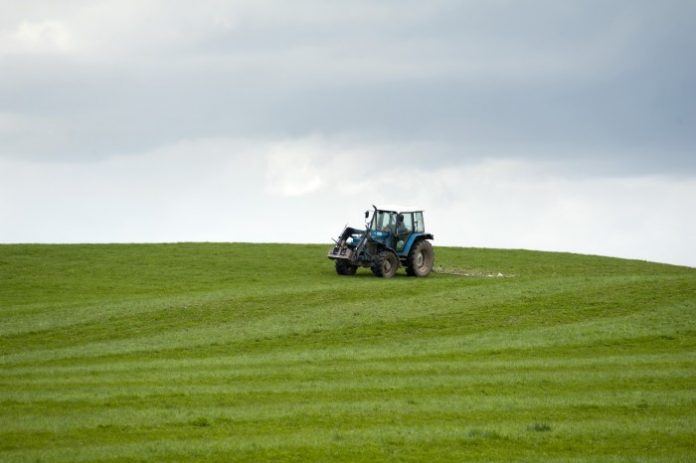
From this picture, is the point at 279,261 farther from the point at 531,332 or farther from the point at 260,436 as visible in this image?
the point at 260,436

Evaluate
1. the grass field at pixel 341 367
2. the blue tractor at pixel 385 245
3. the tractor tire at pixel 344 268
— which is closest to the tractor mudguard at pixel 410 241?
the blue tractor at pixel 385 245

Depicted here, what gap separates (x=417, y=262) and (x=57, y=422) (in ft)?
93.2

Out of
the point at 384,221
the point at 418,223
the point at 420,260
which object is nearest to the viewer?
the point at 384,221

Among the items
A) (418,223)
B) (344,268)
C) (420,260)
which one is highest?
(418,223)

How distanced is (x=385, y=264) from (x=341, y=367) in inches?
762

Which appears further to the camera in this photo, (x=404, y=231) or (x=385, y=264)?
(x=404, y=231)

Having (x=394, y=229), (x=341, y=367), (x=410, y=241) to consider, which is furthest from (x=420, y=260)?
(x=341, y=367)

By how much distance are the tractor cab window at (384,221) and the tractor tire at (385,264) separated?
1075 mm

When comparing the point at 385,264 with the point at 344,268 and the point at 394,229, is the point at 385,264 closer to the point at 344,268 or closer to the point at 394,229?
the point at 394,229

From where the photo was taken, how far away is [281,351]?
2709cm

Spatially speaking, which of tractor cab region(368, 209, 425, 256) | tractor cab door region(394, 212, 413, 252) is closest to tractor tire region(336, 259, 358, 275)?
tractor cab region(368, 209, 425, 256)

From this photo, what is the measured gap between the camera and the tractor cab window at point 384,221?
144 ft

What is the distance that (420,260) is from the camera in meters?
45.2

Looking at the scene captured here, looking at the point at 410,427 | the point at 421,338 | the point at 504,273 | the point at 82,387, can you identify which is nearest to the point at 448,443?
the point at 410,427
